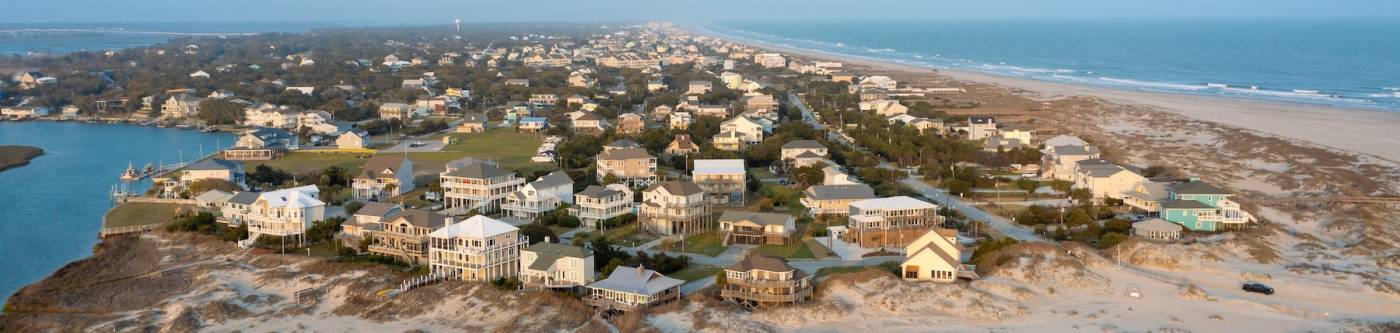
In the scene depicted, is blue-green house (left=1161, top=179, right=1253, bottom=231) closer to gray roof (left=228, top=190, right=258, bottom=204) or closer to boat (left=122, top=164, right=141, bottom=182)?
gray roof (left=228, top=190, right=258, bottom=204)

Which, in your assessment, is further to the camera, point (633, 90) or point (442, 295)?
point (633, 90)

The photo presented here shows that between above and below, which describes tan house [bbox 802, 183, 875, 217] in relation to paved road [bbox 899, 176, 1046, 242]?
above

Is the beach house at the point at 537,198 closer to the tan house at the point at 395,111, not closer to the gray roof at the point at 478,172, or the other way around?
the gray roof at the point at 478,172

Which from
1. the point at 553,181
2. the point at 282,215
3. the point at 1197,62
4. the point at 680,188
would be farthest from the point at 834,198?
the point at 1197,62

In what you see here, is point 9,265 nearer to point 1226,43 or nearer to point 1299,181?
point 1299,181

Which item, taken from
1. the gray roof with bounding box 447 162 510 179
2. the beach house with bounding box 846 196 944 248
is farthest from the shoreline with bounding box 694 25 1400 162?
the gray roof with bounding box 447 162 510 179

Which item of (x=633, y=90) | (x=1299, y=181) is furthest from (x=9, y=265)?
(x=633, y=90)

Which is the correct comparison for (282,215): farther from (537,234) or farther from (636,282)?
(636,282)
